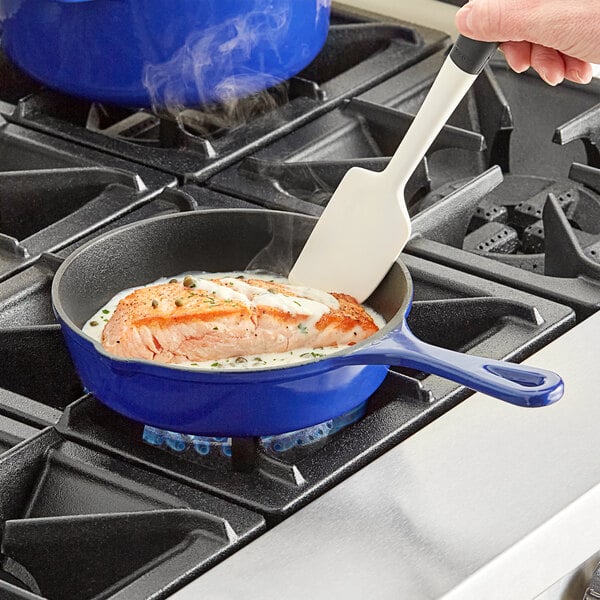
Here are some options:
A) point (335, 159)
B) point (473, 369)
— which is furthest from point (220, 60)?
point (473, 369)

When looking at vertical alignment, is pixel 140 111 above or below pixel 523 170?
above

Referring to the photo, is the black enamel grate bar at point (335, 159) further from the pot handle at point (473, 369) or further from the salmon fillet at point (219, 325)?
the pot handle at point (473, 369)

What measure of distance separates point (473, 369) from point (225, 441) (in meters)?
0.20

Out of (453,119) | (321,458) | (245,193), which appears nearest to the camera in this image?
(321,458)

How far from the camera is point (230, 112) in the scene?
141 cm

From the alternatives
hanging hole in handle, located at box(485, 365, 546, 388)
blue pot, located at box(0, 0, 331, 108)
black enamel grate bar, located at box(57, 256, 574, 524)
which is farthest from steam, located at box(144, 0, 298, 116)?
hanging hole in handle, located at box(485, 365, 546, 388)

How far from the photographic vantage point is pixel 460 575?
82cm

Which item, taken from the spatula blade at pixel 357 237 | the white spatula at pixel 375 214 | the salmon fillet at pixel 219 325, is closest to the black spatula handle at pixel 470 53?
the white spatula at pixel 375 214

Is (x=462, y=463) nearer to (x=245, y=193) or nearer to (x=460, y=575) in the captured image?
(x=460, y=575)

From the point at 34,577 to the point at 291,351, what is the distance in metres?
0.24

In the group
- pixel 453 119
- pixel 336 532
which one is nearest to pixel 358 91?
pixel 453 119

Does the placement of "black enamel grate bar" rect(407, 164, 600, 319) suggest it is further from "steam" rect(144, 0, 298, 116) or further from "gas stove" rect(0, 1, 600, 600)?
"steam" rect(144, 0, 298, 116)

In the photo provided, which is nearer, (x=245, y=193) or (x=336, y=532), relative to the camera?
(x=336, y=532)

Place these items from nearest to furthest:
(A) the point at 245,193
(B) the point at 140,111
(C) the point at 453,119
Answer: (A) the point at 245,193 < (B) the point at 140,111 < (C) the point at 453,119
